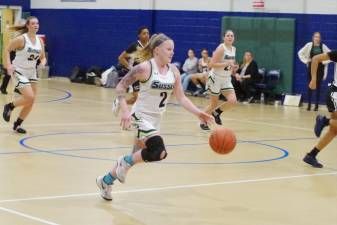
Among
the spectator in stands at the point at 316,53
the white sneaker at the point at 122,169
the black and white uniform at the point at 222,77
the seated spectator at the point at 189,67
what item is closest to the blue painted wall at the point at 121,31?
the spectator in stands at the point at 316,53

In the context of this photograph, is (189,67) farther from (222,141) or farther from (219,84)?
(222,141)

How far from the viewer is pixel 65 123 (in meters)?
14.1

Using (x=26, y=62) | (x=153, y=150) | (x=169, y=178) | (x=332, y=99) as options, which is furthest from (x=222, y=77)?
(x=153, y=150)

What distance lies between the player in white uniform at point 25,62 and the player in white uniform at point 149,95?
5.01 meters

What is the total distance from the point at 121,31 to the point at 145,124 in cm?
1874

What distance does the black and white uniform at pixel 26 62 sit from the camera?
12203 mm

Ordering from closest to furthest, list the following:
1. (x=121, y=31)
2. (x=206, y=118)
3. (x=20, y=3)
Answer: (x=206, y=118) → (x=121, y=31) → (x=20, y=3)

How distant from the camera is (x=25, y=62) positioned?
1227 centimetres

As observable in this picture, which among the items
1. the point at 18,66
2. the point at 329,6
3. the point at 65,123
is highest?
the point at 329,6

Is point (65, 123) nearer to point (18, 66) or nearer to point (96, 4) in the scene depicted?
point (18, 66)

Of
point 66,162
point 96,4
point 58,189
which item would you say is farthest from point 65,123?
point 96,4

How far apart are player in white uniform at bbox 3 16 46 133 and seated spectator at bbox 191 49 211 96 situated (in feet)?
31.3

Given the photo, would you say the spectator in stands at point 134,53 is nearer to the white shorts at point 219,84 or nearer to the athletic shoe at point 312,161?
the white shorts at point 219,84

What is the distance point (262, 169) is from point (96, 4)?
58.7ft
